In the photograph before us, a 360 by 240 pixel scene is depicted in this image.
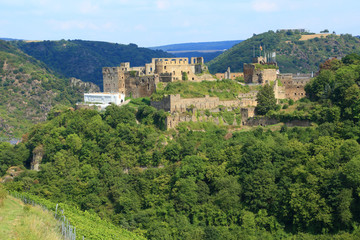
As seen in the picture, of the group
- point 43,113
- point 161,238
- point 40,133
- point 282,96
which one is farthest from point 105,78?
point 43,113

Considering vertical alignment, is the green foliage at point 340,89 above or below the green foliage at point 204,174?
above

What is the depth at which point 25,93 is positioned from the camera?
124m

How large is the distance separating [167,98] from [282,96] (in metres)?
14.5

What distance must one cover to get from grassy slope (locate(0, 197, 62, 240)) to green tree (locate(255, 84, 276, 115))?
92.8ft

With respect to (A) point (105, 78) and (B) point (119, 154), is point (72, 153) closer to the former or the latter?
(B) point (119, 154)

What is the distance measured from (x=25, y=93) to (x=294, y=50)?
66.9 metres

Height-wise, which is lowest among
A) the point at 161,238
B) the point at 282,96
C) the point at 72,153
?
the point at 161,238

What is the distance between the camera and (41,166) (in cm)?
5819

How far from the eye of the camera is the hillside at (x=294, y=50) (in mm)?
134125

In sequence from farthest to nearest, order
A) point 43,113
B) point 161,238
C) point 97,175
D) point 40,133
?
point 43,113, point 40,133, point 97,175, point 161,238

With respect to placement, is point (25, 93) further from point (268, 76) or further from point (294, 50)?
point (268, 76)

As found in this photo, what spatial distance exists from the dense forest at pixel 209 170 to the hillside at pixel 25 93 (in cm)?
4827

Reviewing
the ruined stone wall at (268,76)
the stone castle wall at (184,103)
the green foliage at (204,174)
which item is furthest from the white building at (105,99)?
the ruined stone wall at (268,76)

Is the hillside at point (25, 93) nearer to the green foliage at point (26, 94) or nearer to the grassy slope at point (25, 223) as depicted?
the green foliage at point (26, 94)
